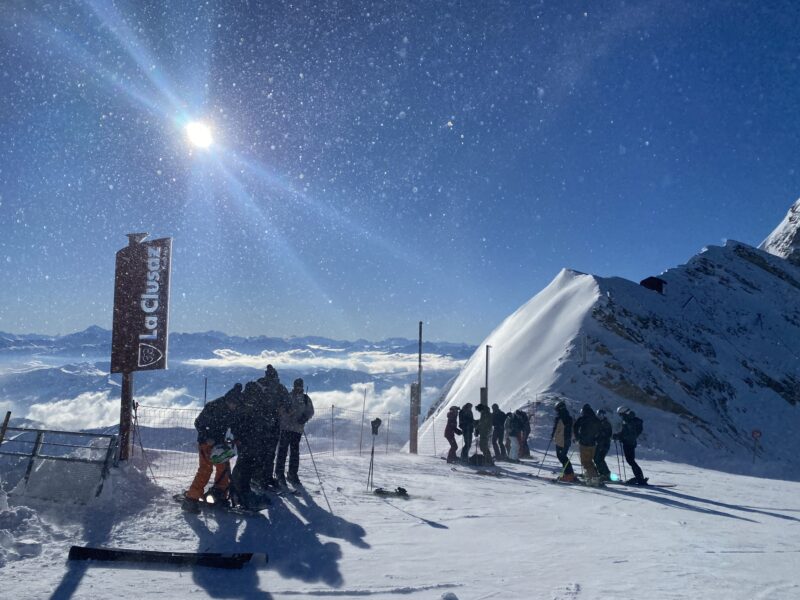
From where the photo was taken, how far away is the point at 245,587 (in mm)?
5707

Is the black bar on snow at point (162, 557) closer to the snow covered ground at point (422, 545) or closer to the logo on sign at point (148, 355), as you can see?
the snow covered ground at point (422, 545)

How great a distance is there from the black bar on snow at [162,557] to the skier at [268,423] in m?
3.20

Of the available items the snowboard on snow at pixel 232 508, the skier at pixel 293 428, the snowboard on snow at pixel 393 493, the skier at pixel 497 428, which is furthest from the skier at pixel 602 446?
the snowboard on snow at pixel 232 508

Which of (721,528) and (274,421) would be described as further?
(274,421)

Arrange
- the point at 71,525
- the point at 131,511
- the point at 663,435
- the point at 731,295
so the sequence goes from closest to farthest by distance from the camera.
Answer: the point at 71,525 → the point at 131,511 → the point at 663,435 → the point at 731,295

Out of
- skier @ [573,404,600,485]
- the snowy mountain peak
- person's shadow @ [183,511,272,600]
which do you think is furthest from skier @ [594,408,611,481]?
the snowy mountain peak

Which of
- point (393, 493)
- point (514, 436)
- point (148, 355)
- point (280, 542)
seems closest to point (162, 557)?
point (280, 542)

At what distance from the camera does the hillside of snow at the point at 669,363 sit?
28844 mm

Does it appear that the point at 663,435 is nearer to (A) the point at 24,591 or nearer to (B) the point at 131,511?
(B) the point at 131,511

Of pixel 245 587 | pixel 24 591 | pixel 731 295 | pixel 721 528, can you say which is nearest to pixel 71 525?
pixel 24 591

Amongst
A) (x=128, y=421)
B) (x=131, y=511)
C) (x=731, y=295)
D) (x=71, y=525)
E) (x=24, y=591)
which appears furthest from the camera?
(x=731, y=295)

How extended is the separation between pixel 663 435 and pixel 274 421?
22702 mm

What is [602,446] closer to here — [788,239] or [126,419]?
[126,419]

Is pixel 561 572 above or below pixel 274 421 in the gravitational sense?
below
